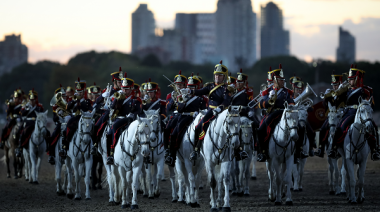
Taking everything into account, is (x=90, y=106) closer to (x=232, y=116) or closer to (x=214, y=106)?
(x=214, y=106)

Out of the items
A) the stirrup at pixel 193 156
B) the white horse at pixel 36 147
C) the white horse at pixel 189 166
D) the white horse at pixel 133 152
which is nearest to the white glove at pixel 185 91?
the white horse at pixel 189 166

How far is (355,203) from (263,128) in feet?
10.6

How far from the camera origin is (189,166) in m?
15.8

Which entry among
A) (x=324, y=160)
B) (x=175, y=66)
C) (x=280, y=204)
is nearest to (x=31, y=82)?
(x=175, y=66)

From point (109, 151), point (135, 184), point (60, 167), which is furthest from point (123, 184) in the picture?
point (60, 167)

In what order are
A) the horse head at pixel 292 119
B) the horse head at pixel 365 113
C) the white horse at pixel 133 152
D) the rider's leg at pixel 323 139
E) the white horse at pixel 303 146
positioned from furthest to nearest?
the rider's leg at pixel 323 139 → the white horse at pixel 303 146 → the horse head at pixel 365 113 → the horse head at pixel 292 119 → the white horse at pixel 133 152

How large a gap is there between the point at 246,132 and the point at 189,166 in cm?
219

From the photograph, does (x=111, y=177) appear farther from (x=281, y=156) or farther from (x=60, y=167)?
(x=281, y=156)

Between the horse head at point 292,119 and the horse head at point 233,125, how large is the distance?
1940 mm

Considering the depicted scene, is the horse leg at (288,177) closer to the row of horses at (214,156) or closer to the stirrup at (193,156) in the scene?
the row of horses at (214,156)

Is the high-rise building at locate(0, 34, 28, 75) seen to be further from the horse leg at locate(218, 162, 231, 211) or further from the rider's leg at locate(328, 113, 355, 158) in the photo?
the horse leg at locate(218, 162, 231, 211)

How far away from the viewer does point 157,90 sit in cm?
2038

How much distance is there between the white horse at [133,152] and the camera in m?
14.5

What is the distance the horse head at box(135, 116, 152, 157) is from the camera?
14.3 metres
